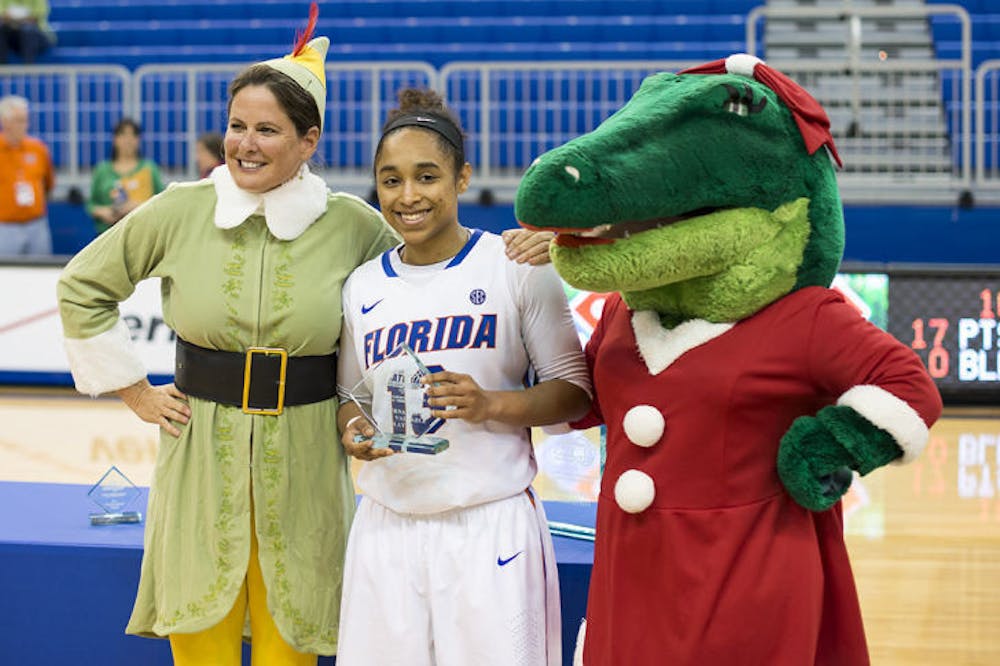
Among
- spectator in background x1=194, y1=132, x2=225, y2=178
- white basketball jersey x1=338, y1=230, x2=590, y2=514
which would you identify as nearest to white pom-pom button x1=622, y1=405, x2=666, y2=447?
white basketball jersey x1=338, y1=230, x2=590, y2=514

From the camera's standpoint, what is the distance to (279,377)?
8.26 feet

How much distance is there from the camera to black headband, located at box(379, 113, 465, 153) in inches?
93.3

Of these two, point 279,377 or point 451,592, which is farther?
point 279,377

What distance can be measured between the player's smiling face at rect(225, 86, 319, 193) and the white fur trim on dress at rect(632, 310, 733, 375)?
2.41ft

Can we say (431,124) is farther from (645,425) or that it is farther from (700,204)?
(645,425)

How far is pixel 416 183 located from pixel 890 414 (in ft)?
2.86

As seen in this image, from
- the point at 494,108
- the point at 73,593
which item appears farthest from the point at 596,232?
the point at 494,108

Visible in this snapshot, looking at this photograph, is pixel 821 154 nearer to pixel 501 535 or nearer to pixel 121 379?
pixel 501 535

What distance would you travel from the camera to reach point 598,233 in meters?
2.10

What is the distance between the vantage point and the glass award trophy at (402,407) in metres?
2.30

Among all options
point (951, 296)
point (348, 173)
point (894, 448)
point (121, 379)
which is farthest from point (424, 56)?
point (894, 448)

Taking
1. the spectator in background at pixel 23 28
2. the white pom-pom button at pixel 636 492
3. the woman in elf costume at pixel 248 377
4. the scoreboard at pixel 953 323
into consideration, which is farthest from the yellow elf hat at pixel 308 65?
the spectator in background at pixel 23 28

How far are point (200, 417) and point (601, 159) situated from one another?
0.97m

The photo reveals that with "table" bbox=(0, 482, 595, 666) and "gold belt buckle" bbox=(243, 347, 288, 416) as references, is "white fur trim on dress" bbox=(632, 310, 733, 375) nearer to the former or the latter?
"gold belt buckle" bbox=(243, 347, 288, 416)
